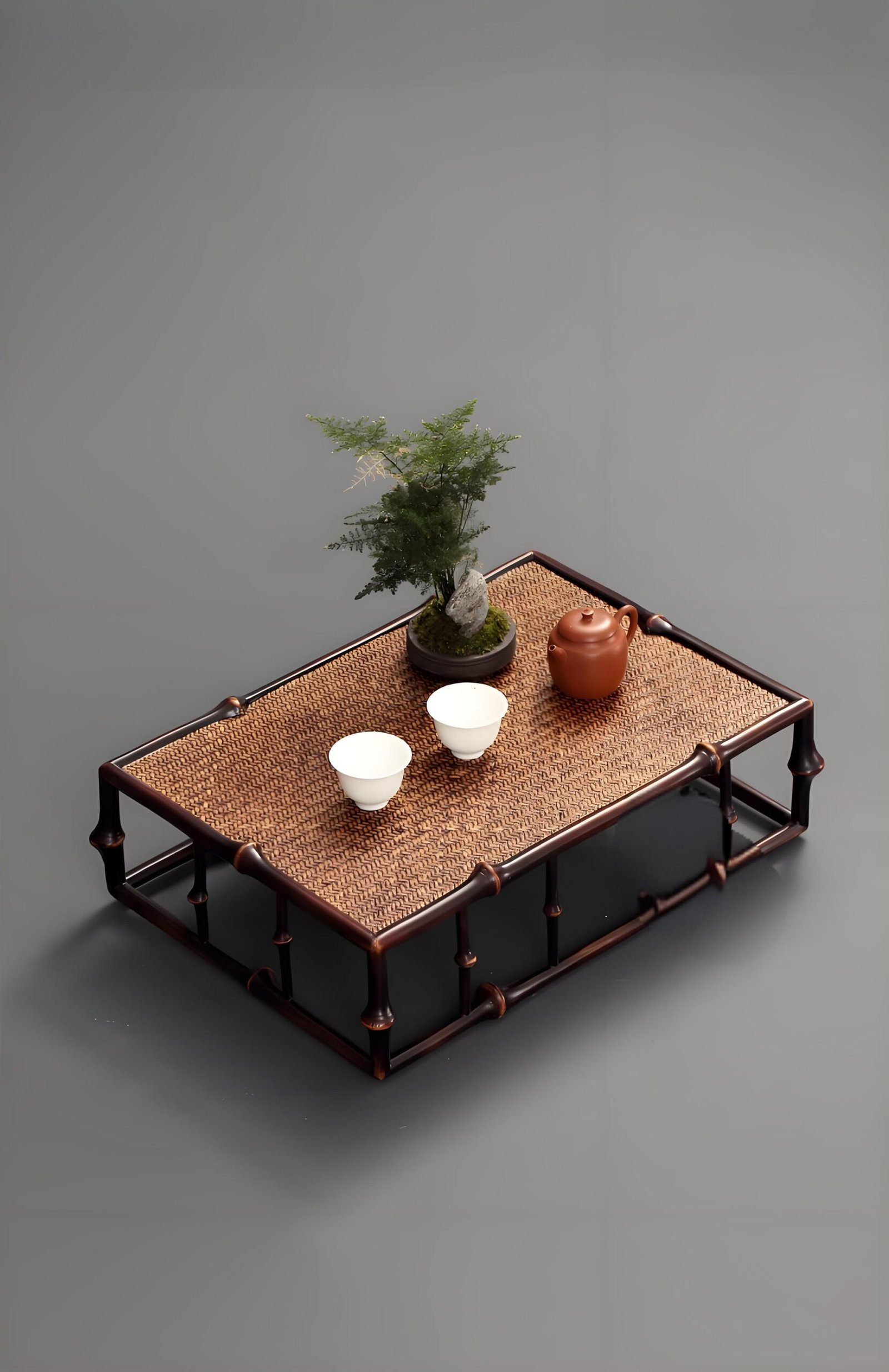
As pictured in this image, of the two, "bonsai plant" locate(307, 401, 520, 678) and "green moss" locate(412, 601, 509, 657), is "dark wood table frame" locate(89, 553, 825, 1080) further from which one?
"bonsai plant" locate(307, 401, 520, 678)

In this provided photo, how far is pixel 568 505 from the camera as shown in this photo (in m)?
5.82

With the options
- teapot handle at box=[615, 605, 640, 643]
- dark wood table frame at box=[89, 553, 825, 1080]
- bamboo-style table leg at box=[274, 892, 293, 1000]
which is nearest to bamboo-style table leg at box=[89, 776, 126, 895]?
dark wood table frame at box=[89, 553, 825, 1080]

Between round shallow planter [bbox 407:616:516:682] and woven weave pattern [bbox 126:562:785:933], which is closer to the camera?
woven weave pattern [bbox 126:562:785:933]

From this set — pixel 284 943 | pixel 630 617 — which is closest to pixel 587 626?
pixel 630 617

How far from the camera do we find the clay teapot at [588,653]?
Answer: 4297 millimetres

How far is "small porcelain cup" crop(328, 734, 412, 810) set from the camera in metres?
4.04

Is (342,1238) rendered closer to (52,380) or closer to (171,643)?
(171,643)

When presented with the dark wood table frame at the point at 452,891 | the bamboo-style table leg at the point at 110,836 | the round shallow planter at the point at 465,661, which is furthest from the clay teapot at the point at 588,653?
the bamboo-style table leg at the point at 110,836

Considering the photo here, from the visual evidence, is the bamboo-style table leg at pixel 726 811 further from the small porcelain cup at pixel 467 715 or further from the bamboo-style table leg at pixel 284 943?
the bamboo-style table leg at pixel 284 943

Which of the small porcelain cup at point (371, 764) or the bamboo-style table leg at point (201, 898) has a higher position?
the small porcelain cup at point (371, 764)

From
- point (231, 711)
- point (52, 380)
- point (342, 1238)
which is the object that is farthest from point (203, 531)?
point (342, 1238)

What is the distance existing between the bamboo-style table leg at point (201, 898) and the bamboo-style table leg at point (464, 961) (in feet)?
1.92

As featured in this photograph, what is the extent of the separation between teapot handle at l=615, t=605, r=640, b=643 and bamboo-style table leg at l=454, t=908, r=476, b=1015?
0.83 meters

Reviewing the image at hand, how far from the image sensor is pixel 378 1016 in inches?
150
